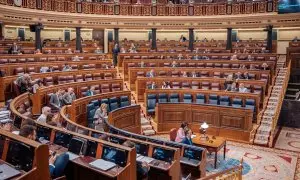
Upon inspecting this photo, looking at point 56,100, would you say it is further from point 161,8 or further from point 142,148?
point 161,8

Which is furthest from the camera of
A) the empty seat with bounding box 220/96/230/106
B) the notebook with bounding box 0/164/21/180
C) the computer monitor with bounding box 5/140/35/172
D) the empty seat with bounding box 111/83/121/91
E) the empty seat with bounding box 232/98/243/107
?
the empty seat with bounding box 111/83/121/91

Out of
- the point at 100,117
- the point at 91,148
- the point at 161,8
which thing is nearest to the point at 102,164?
the point at 91,148

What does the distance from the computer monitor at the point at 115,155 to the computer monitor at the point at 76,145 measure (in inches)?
15.2

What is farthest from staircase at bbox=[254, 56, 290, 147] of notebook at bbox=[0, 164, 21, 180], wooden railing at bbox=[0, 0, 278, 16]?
notebook at bbox=[0, 164, 21, 180]

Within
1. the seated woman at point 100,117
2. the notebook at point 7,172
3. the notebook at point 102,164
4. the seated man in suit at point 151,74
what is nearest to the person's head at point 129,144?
the notebook at point 102,164

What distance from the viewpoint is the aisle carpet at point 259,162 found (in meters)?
6.60

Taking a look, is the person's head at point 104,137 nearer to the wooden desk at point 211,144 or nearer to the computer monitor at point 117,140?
the computer monitor at point 117,140

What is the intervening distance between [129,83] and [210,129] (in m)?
4.32

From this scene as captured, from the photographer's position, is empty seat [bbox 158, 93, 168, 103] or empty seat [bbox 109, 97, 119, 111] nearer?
empty seat [bbox 109, 97, 119, 111]

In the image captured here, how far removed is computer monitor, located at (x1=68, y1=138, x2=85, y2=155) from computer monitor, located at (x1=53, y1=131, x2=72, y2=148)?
22 centimetres

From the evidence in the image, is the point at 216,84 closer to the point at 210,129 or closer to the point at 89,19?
the point at 210,129

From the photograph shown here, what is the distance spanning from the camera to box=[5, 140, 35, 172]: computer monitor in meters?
3.01

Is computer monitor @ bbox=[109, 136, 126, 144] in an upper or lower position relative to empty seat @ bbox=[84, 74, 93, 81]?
lower

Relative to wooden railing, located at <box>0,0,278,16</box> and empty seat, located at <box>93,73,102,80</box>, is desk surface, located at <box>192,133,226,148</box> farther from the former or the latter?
wooden railing, located at <box>0,0,278,16</box>
